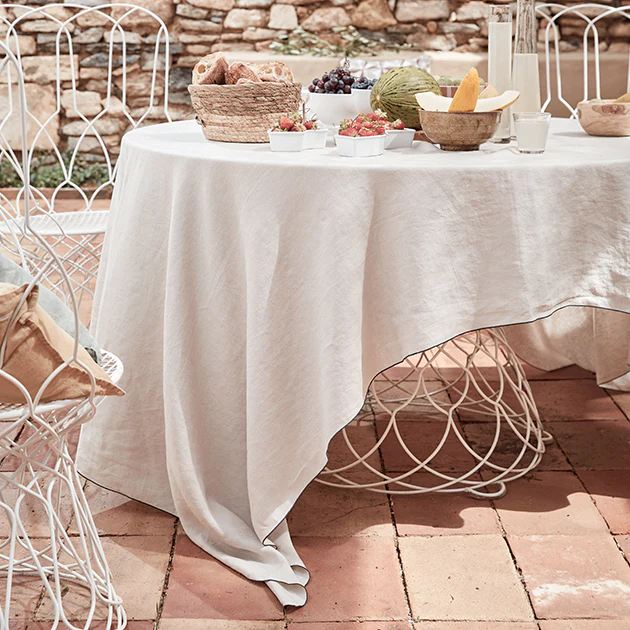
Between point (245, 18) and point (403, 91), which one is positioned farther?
point (245, 18)

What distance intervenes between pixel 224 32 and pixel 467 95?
14.0ft

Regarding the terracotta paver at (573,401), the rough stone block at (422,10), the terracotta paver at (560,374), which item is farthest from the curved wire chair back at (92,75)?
the terracotta paver at (573,401)

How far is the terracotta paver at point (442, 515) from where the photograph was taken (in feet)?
6.37

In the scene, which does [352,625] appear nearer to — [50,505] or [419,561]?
[419,561]

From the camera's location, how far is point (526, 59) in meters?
2.01

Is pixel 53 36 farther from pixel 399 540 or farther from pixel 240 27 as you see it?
pixel 399 540

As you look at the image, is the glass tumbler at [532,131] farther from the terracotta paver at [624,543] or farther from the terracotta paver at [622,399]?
the terracotta paver at [622,399]

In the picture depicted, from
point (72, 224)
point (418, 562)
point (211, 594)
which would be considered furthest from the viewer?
point (72, 224)

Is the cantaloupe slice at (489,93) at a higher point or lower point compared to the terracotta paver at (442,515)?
higher

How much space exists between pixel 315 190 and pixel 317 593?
2.55 feet

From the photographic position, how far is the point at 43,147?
577 cm

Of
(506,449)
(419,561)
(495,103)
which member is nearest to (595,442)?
(506,449)

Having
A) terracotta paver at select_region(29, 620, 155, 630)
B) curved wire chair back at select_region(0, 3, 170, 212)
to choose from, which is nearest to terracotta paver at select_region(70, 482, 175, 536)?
terracotta paver at select_region(29, 620, 155, 630)

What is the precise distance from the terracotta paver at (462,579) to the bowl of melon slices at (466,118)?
84 centimetres
